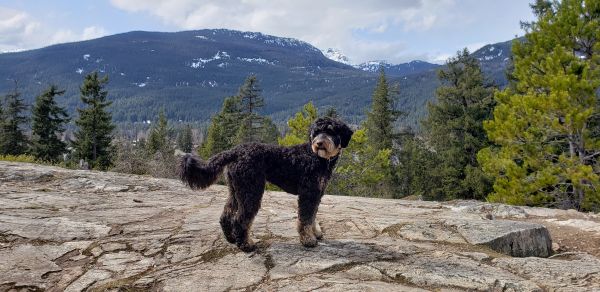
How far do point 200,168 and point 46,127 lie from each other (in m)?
40.5

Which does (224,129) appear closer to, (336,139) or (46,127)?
(46,127)

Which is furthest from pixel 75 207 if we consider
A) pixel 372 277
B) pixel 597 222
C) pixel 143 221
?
pixel 597 222

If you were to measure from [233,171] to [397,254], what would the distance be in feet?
8.07

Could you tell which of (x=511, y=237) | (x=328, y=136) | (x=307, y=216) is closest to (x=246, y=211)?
(x=307, y=216)

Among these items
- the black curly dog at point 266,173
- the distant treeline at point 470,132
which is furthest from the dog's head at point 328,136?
the distant treeline at point 470,132

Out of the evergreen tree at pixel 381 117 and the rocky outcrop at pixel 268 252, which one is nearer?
the rocky outcrop at pixel 268 252

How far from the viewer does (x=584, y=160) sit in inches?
632

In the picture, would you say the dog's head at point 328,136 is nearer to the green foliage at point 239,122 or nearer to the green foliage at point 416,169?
the green foliage at point 416,169

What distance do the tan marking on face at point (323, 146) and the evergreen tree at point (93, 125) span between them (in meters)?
36.4

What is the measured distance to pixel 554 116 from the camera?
15312 millimetres

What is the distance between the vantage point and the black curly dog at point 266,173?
5.34 metres

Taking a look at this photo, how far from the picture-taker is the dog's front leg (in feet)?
18.0

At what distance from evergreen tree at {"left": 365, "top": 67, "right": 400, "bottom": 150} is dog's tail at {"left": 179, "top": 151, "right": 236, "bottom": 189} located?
3676 cm

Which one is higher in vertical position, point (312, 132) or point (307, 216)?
point (312, 132)
